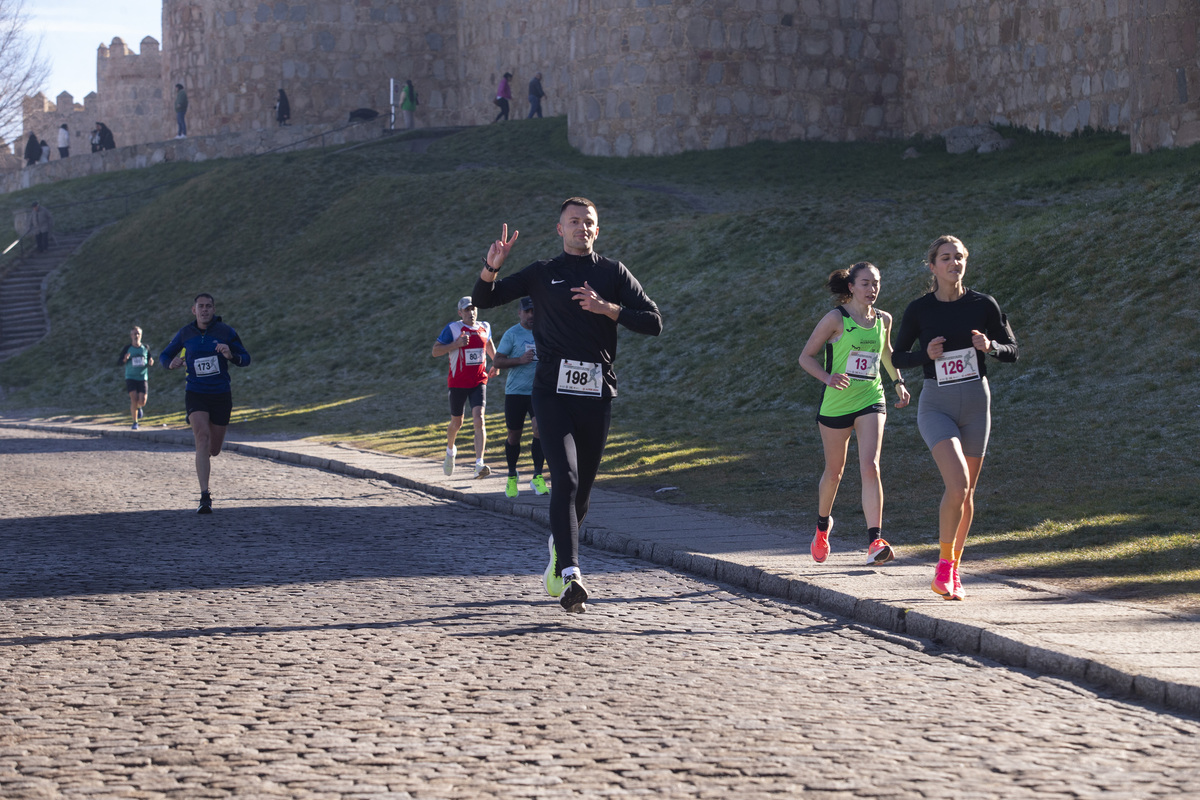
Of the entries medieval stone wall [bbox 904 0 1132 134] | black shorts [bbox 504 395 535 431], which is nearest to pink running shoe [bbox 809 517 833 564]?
black shorts [bbox 504 395 535 431]

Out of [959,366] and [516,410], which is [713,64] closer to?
[516,410]

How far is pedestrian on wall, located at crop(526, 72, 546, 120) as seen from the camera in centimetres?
4397

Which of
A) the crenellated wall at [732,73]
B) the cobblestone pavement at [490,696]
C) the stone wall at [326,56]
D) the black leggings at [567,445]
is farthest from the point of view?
the stone wall at [326,56]

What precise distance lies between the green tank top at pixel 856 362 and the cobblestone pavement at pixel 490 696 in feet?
4.70

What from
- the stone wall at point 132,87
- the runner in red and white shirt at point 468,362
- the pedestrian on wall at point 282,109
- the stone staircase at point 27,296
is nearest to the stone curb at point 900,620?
the runner in red and white shirt at point 468,362

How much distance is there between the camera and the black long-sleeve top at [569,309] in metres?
8.00

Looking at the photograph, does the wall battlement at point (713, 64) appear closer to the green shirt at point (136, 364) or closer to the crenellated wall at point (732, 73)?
the crenellated wall at point (732, 73)

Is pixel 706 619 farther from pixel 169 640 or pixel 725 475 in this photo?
pixel 725 475

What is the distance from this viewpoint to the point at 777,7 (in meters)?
36.9

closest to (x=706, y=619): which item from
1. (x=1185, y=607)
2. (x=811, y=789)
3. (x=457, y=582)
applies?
(x=457, y=582)

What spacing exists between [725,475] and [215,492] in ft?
16.4

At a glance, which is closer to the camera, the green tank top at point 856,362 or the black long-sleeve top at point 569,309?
the black long-sleeve top at point 569,309

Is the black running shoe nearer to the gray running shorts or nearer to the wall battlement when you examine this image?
the gray running shorts

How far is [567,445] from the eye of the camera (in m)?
7.96
